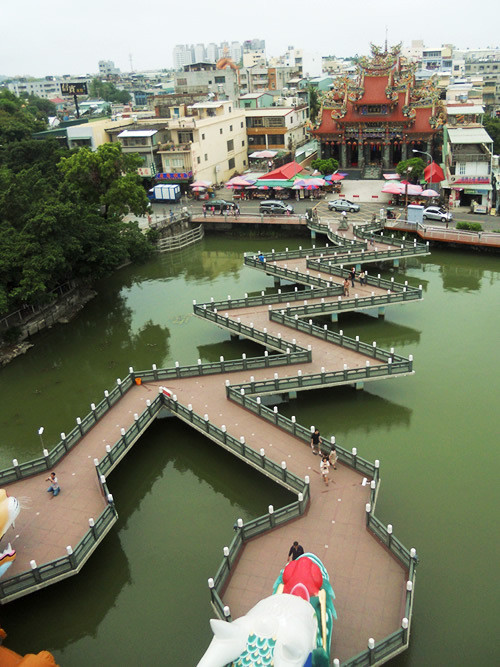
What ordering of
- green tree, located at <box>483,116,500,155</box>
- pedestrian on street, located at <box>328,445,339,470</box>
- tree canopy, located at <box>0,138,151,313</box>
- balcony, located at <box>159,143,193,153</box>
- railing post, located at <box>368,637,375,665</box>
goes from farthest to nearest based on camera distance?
green tree, located at <box>483,116,500,155</box>, balcony, located at <box>159,143,193,153</box>, tree canopy, located at <box>0,138,151,313</box>, pedestrian on street, located at <box>328,445,339,470</box>, railing post, located at <box>368,637,375,665</box>

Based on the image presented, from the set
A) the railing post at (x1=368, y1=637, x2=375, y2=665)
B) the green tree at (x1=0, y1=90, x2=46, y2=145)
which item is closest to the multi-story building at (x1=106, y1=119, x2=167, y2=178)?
the green tree at (x1=0, y1=90, x2=46, y2=145)

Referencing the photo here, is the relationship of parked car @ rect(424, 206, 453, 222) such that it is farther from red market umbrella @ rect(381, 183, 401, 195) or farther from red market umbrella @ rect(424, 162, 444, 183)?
red market umbrella @ rect(424, 162, 444, 183)

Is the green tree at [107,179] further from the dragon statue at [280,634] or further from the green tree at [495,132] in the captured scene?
the green tree at [495,132]

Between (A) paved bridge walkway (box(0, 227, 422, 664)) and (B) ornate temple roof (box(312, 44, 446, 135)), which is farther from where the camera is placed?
(B) ornate temple roof (box(312, 44, 446, 135))

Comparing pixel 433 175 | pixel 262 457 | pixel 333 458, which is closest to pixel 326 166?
pixel 433 175

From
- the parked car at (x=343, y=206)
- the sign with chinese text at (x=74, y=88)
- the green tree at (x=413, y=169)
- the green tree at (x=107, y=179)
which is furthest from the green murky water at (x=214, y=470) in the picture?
the sign with chinese text at (x=74, y=88)

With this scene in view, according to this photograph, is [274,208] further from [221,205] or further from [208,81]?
[208,81]

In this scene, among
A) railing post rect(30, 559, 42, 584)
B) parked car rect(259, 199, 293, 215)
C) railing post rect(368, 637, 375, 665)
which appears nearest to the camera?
railing post rect(368, 637, 375, 665)

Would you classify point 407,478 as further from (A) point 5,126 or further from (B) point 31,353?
(A) point 5,126
